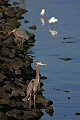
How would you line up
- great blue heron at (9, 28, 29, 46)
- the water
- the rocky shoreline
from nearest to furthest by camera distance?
the rocky shoreline → the water → great blue heron at (9, 28, 29, 46)

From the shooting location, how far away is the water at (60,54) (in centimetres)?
1841

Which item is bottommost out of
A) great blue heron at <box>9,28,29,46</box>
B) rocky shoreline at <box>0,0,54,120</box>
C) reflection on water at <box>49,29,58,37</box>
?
reflection on water at <box>49,29,58,37</box>

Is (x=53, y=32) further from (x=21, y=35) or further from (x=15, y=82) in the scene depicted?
(x=15, y=82)

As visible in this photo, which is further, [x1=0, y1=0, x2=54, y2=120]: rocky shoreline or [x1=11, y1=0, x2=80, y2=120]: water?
[x1=11, y1=0, x2=80, y2=120]: water

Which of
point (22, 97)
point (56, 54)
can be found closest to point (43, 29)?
point (56, 54)

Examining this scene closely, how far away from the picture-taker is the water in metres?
18.4

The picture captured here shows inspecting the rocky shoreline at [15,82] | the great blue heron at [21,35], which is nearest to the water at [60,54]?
the rocky shoreline at [15,82]

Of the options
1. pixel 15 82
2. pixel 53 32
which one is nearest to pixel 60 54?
pixel 53 32

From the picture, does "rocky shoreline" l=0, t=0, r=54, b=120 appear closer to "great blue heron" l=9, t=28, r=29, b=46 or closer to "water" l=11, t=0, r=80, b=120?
"great blue heron" l=9, t=28, r=29, b=46

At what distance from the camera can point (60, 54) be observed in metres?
26.4

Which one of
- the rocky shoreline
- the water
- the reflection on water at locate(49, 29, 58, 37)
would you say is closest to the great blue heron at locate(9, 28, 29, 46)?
the rocky shoreline

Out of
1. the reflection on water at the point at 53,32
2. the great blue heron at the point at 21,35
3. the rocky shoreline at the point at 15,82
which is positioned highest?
the rocky shoreline at the point at 15,82

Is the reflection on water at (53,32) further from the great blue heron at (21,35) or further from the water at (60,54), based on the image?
the great blue heron at (21,35)

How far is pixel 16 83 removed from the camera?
61.3ft
